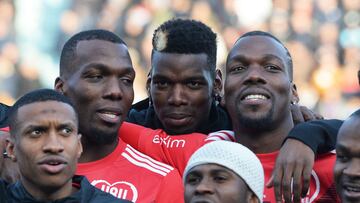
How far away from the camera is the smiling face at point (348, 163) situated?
478cm

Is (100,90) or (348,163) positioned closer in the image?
(348,163)

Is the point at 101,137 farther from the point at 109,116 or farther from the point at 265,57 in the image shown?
the point at 265,57

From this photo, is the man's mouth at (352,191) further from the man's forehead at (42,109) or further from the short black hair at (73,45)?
the short black hair at (73,45)

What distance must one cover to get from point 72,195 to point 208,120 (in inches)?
54.4

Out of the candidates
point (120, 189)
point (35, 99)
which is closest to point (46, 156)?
point (35, 99)

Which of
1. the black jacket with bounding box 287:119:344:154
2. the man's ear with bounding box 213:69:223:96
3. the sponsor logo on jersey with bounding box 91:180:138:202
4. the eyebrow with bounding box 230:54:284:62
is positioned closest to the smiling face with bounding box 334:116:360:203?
the black jacket with bounding box 287:119:344:154

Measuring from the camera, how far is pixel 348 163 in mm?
4844

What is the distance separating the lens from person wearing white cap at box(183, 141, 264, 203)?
4742 millimetres

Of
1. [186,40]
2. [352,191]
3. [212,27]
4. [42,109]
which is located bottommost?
[352,191]

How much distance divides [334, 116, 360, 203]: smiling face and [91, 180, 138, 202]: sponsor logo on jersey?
3.35 feet

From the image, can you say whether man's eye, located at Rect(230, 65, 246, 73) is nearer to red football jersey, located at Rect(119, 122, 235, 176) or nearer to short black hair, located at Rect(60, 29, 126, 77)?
red football jersey, located at Rect(119, 122, 235, 176)

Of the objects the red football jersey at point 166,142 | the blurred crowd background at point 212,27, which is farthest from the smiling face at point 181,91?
the blurred crowd background at point 212,27

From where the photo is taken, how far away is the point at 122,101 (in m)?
5.55

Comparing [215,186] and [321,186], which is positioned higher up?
[215,186]
